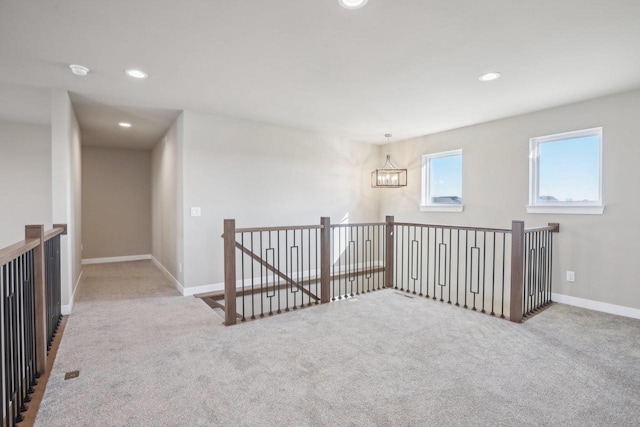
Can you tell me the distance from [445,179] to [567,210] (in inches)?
75.3

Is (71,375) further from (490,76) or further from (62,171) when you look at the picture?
(490,76)

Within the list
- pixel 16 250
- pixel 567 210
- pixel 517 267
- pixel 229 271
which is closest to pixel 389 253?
pixel 517 267

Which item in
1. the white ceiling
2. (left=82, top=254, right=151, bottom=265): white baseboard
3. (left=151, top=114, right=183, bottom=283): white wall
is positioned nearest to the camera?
the white ceiling

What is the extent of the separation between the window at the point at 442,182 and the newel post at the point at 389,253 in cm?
130

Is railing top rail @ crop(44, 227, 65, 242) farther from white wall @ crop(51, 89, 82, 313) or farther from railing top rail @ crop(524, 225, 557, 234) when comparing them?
railing top rail @ crop(524, 225, 557, 234)

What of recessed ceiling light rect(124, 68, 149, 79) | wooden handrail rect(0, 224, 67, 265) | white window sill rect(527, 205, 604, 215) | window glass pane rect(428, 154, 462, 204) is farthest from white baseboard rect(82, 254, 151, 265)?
white window sill rect(527, 205, 604, 215)

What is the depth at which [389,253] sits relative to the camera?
4797 millimetres

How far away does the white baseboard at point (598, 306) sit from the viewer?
3542 mm

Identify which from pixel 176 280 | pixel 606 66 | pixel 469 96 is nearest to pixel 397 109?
pixel 469 96

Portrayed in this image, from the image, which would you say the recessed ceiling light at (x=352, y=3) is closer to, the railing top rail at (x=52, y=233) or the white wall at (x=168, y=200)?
the railing top rail at (x=52, y=233)

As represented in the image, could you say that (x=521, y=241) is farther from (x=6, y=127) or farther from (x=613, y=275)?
(x=6, y=127)

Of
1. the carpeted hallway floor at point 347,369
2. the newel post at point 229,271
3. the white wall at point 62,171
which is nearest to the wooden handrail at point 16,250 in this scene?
the carpeted hallway floor at point 347,369

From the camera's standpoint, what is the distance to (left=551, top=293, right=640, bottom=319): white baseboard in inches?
139

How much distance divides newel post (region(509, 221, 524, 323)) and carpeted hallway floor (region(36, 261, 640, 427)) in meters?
0.14
